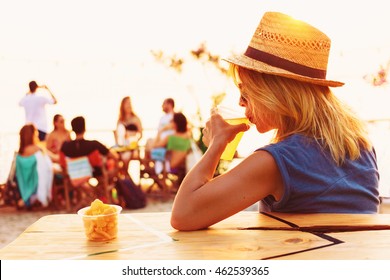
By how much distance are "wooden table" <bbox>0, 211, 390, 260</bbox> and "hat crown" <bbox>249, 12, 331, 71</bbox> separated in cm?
45

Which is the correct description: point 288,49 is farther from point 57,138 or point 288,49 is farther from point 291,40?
point 57,138

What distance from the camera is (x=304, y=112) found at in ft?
4.46

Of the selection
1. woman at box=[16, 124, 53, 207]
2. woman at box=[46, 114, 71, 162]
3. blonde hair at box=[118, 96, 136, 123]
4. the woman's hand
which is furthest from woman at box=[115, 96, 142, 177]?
the woman's hand

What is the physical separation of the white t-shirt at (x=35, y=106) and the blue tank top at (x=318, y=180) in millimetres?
5441

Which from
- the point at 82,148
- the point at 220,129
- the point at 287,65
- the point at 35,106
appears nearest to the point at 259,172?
the point at 220,129

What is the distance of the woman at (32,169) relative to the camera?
513 centimetres

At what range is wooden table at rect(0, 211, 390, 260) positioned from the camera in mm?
1046

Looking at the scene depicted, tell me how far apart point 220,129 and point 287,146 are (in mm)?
207

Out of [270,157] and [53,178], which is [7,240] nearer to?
[53,178]

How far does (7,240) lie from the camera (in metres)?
4.10

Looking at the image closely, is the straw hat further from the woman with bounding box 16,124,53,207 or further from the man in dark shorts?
the woman with bounding box 16,124,53,207

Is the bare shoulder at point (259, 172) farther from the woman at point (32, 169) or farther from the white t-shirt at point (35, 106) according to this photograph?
the white t-shirt at point (35, 106)

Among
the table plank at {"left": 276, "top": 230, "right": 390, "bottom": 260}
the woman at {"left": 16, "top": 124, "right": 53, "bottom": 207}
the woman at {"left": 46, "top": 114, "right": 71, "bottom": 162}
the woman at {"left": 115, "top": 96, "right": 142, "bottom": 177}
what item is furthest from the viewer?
the woman at {"left": 115, "top": 96, "right": 142, "bottom": 177}
